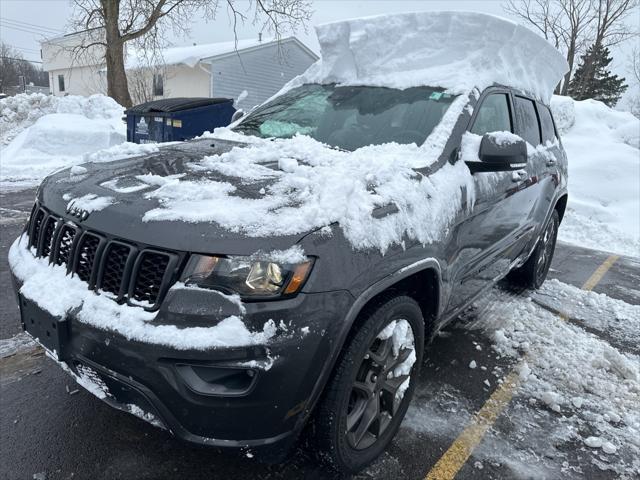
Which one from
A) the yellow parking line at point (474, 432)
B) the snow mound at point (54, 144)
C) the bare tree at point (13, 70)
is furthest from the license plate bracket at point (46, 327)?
the bare tree at point (13, 70)

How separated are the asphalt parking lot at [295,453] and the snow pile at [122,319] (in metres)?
0.80

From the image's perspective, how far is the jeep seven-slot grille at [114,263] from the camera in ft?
5.97

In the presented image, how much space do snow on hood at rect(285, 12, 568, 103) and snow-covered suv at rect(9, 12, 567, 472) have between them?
0.13 ft

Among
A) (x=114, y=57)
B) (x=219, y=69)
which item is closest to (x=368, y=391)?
(x=114, y=57)

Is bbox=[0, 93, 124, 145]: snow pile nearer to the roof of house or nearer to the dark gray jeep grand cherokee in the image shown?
the roof of house

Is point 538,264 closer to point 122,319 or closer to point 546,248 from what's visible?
point 546,248

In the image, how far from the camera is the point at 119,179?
2307mm

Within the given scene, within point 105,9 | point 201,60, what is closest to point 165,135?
point 105,9

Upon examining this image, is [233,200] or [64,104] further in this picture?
[64,104]

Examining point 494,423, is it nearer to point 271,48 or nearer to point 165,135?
point 165,135

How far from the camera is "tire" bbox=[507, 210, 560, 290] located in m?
4.83

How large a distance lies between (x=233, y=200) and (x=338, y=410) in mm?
954

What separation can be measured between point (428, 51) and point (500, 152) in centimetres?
123

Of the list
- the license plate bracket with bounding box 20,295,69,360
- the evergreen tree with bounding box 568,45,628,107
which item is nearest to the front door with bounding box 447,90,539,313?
the license plate bracket with bounding box 20,295,69,360
